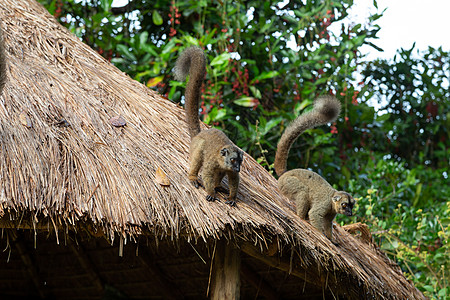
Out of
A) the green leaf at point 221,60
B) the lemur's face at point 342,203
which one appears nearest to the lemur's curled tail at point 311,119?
the lemur's face at point 342,203

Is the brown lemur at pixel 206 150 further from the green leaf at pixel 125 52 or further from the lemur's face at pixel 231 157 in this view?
the green leaf at pixel 125 52

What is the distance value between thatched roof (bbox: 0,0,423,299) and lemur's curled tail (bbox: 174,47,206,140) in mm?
204

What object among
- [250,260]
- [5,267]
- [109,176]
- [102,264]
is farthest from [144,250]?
[109,176]

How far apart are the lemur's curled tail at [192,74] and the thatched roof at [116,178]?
0.67 feet

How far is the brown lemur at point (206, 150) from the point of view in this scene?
4379 millimetres

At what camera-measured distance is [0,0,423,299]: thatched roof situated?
4.07 m

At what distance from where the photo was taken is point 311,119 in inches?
214

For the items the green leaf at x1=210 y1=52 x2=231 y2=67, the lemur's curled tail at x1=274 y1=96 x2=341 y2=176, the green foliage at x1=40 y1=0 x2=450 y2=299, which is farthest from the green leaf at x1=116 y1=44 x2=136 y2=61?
the lemur's curled tail at x1=274 y1=96 x2=341 y2=176

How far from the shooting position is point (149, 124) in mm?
5246

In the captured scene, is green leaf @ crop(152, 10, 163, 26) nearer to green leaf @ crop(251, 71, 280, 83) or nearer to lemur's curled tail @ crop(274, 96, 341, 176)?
green leaf @ crop(251, 71, 280, 83)

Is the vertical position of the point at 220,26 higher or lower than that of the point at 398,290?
higher

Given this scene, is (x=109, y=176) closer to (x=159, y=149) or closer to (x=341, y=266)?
(x=159, y=149)

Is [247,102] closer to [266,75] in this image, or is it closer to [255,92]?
[255,92]

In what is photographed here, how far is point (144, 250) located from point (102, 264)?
26.8 inches
